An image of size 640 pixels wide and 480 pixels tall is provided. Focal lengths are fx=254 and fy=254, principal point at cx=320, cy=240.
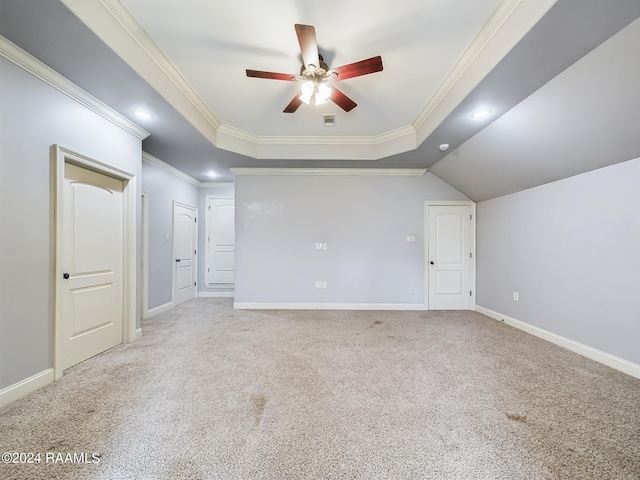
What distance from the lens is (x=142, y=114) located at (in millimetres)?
2732

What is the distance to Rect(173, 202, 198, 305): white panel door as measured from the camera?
15.5 ft

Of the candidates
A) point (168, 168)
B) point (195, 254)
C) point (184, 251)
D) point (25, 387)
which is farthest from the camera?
point (195, 254)

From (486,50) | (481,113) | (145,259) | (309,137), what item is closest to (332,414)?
(486,50)

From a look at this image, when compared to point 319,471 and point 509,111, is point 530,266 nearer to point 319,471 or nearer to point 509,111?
point 509,111

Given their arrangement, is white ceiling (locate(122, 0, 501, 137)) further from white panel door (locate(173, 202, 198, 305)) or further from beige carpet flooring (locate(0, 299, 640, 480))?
beige carpet flooring (locate(0, 299, 640, 480))

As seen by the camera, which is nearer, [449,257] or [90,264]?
[90,264]

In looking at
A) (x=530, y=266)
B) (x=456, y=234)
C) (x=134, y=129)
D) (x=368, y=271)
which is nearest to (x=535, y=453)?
(x=530, y=266)

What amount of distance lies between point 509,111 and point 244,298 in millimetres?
4545

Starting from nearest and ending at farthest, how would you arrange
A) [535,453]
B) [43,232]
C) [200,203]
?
[535,453], [43,232], [200,203]

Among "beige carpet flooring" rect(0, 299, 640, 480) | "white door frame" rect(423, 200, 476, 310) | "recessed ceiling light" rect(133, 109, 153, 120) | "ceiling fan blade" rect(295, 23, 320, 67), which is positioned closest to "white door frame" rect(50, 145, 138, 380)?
"beige carpet flooring" rect(0, 299, 640, 480)

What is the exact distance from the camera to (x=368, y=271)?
4.62m

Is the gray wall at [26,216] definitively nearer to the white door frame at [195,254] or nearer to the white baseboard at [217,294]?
the white door frame at [195,254]

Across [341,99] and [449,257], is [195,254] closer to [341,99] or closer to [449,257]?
[341,99]

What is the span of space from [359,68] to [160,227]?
400 cm
